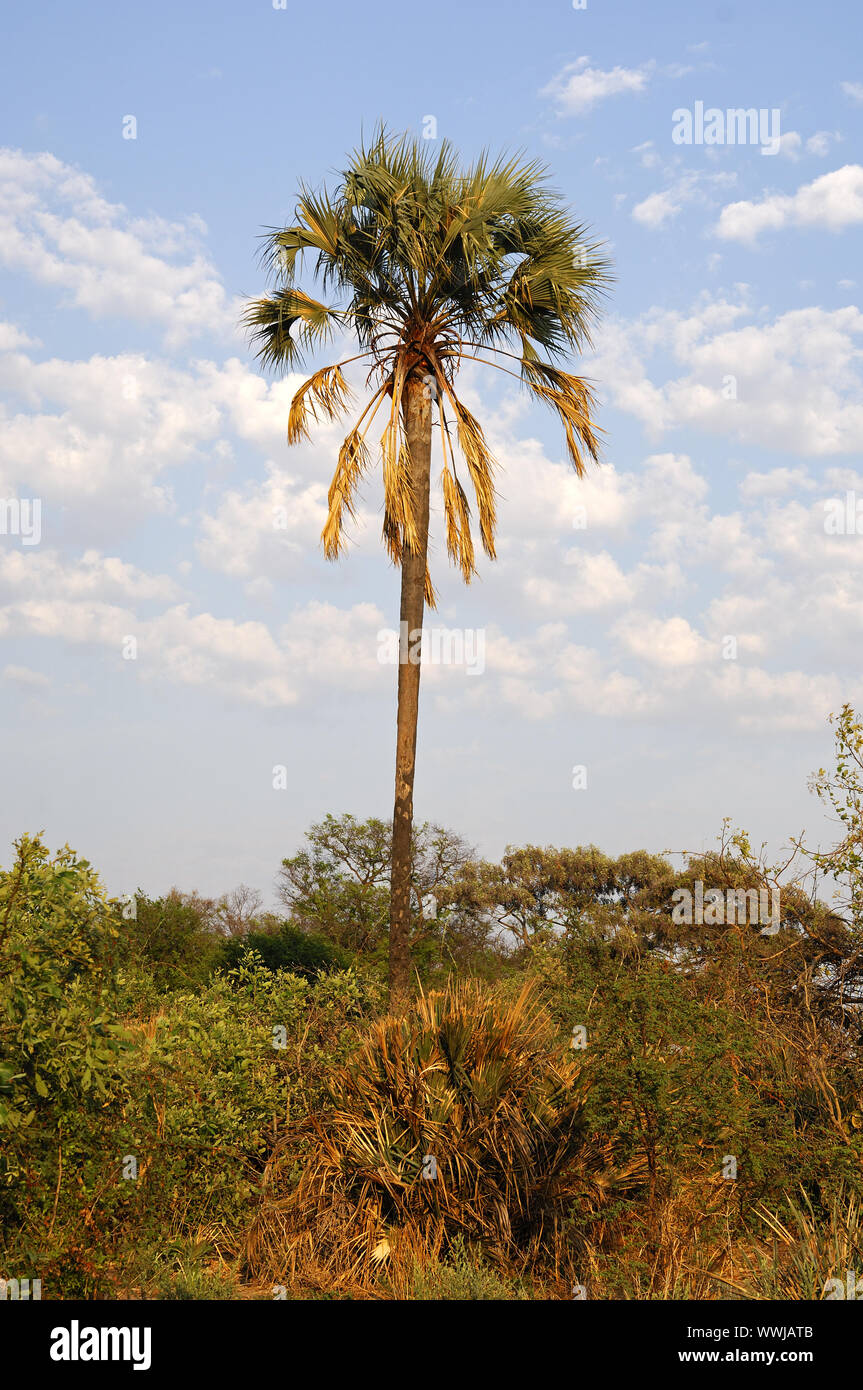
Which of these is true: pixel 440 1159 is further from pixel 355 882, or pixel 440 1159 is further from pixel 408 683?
pixel 355 882

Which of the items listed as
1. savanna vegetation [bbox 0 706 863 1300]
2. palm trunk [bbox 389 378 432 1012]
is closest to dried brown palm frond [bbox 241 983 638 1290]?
savanna vegetation [bbox 0 706 863 1300]

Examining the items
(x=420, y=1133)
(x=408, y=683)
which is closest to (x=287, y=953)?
(x=408, y=683)

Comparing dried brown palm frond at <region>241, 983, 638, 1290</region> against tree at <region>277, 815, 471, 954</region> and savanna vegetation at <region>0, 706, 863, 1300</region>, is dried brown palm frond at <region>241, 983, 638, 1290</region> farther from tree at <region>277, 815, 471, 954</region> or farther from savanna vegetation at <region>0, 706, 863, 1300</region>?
tree at <region>277, 815, 471, 954</region>

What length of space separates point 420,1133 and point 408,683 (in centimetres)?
492

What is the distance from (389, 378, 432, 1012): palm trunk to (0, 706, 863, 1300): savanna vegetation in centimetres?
108

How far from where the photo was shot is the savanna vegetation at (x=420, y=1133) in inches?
218

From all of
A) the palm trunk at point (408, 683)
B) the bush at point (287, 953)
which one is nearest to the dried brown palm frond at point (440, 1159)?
the palm trunk at point (408, 683)

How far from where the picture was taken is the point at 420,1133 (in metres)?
7.34

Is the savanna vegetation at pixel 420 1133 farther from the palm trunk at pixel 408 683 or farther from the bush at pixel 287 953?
the bush at pixel 287 953

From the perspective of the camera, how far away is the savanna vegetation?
5531 mm
